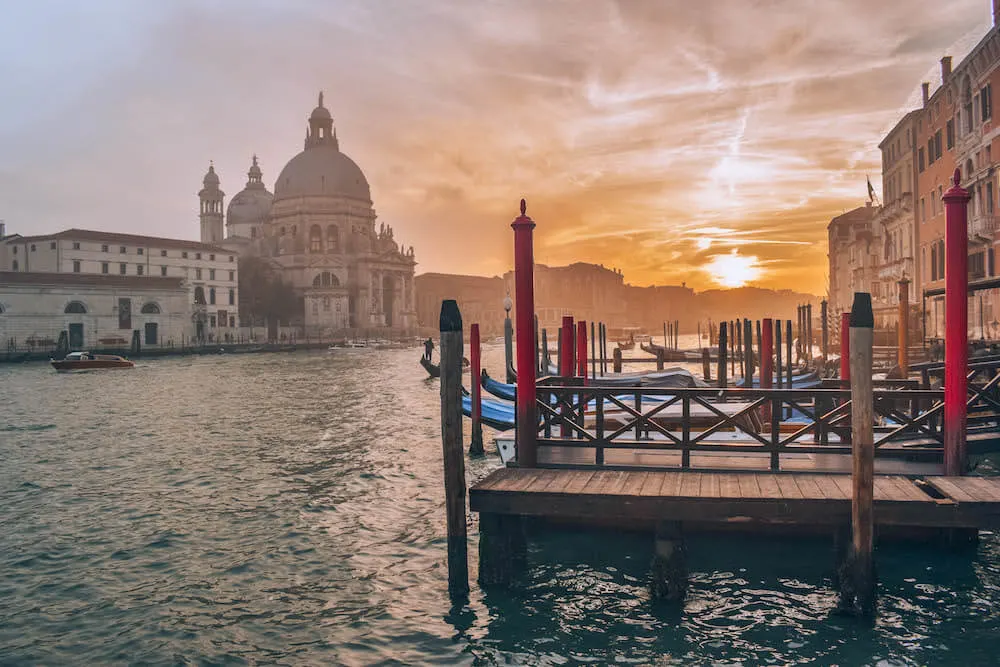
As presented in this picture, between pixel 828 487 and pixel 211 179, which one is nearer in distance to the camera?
pixel 828 487

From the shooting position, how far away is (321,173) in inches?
3826

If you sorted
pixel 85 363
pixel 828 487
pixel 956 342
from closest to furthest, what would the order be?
pixel 828 487, pixel 956 342, pixel 85 363

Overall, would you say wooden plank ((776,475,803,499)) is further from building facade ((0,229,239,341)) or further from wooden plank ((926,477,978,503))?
building facade ((0,229,239,341))

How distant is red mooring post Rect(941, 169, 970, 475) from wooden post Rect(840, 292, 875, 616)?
6.21 ft

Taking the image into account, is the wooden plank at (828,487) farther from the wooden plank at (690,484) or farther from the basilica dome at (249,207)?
the basilica dome at (249,207)

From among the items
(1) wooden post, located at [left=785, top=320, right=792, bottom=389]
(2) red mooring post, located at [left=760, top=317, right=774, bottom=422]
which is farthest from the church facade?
(2) red mooring post, located at [left=760, top=317, right=774, bottom=422]

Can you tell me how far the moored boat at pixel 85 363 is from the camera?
41.4 meters

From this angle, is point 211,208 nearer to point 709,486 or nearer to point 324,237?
point 324,237

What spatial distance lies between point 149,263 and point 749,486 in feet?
236

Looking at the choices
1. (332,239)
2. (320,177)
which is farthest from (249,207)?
(332,239)

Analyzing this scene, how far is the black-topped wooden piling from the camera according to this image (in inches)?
273

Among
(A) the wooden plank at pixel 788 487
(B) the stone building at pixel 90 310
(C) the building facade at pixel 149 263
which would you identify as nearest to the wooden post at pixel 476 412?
(A) the wooden plank at pixel 788 487

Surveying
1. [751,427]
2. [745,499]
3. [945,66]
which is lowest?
[745,499]

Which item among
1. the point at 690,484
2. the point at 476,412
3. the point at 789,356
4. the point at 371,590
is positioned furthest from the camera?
the point at 789,356
